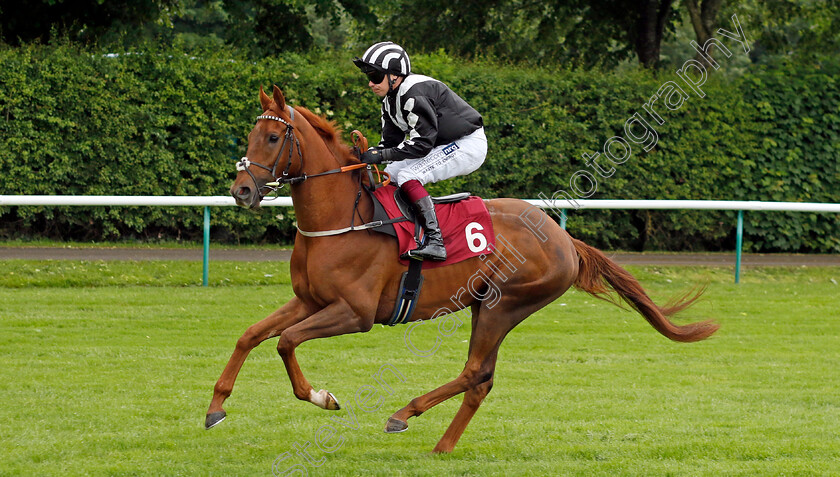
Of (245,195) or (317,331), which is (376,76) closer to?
(245,195)

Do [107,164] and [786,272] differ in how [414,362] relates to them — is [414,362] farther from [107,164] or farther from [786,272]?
[786,272]

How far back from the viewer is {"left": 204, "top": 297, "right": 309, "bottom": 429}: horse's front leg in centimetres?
461

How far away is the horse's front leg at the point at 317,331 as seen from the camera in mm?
4672

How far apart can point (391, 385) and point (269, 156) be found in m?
2.52

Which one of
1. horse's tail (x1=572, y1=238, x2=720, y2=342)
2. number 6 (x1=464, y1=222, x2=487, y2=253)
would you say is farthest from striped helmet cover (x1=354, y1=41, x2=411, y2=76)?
horse's tail (x1=572, y1=238, x2=720, y2=342)

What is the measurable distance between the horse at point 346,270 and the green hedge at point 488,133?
6888 millimetres

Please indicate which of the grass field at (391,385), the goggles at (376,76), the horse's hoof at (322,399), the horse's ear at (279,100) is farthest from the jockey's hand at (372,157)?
the grass field at (391,385)

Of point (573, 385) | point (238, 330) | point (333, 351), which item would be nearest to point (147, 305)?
point (238, 330)

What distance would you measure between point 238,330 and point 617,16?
10617 mm

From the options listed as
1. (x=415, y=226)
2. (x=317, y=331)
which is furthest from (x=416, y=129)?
(x=317, y=331)

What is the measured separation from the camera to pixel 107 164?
1159 centimetres

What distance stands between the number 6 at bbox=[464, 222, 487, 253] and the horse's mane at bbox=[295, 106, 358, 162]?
72 cm

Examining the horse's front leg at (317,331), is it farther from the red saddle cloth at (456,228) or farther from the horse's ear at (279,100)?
the horse's ear at (279,100)

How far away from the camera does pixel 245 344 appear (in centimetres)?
471
